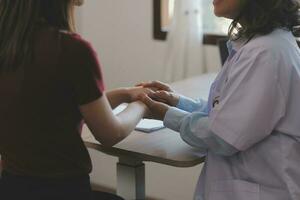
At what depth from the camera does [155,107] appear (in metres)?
1.68

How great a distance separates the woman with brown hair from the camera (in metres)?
1.32

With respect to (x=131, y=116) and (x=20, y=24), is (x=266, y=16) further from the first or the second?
(x=20, y=24)

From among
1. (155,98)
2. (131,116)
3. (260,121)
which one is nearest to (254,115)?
(260,121)

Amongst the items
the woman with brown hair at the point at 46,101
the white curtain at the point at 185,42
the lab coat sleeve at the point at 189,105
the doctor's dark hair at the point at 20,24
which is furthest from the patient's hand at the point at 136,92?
the white curtain at the point at 185,42

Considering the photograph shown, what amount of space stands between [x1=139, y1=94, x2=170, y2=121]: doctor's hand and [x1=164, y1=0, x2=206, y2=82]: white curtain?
5.74 feet

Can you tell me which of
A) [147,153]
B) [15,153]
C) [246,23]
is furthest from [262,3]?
[15,153]

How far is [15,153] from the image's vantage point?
1.40 meters

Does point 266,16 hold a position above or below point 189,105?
above

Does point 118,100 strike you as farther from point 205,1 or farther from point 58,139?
point 205,1

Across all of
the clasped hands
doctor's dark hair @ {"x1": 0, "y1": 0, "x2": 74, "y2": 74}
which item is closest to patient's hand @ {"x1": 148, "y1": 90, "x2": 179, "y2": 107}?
the clasped hands

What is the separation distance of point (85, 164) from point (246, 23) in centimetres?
57

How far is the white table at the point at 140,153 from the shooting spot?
61.7 inches

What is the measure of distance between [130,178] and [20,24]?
72 centimetres

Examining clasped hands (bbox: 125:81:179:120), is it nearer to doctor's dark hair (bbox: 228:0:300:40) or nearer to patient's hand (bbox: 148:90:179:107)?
patient's hand (bbox: 148:90:179:107)
